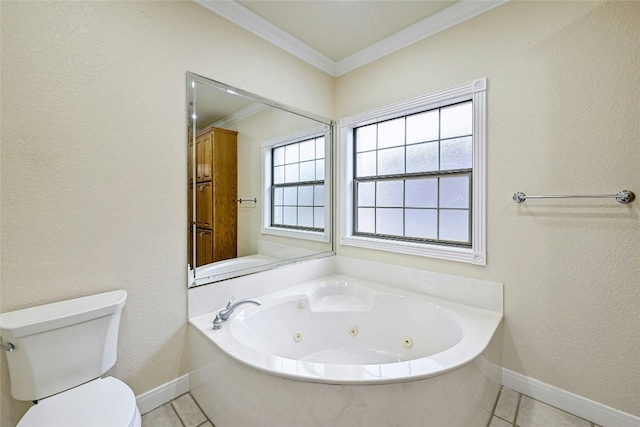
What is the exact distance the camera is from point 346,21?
206 cm

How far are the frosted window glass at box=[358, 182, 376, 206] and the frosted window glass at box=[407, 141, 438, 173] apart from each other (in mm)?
394

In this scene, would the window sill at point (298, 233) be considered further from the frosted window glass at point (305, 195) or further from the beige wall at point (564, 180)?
the beige wall at point (564, 180)

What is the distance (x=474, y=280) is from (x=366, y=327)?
0.86m

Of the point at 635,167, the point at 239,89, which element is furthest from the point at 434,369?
the point at 239,89

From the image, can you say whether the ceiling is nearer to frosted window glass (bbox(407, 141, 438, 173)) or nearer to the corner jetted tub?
frosted window glass (bbox(407, 141, 438, 173))

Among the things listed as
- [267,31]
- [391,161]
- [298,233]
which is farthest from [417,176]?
[267,31]

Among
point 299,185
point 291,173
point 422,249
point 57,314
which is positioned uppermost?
point 291,173

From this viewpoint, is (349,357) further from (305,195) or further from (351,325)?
(305,195)

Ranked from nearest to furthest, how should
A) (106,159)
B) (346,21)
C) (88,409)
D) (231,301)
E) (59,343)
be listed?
1. (88,409)
2. (59,343)
3. (106,159)
4. (231,301)
5. (346,21)

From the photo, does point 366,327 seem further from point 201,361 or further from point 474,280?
point 201,361

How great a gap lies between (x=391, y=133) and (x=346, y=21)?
93 cm

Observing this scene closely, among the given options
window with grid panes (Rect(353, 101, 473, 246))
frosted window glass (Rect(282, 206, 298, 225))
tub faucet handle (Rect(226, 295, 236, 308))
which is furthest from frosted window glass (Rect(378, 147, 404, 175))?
tub faucet handle (Rect(226, 295, 236, 308))

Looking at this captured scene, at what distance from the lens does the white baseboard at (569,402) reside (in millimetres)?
→ 1451

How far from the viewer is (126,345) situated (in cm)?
153
